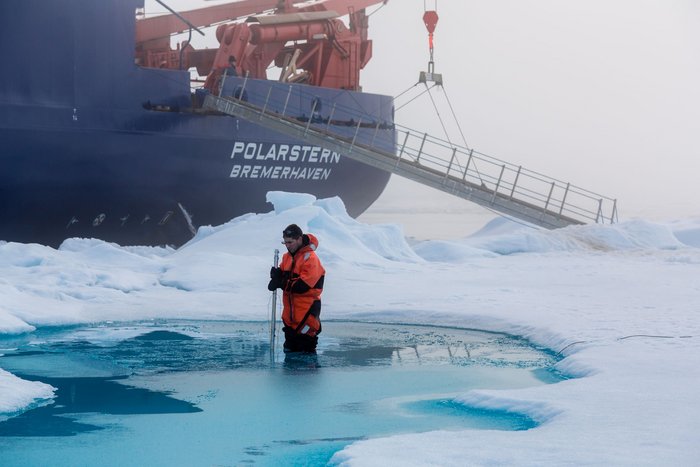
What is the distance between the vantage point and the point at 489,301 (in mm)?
11930

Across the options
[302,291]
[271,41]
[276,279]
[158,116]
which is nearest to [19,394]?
[276,279]

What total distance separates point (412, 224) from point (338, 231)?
28.5 m

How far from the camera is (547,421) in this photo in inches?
235

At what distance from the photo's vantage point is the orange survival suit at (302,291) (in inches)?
314

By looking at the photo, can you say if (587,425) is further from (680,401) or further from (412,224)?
(412,224)

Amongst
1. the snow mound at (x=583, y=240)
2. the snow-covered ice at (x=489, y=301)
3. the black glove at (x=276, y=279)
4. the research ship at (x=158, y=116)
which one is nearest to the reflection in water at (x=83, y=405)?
the snow-covered ice at (x=489, y=301)

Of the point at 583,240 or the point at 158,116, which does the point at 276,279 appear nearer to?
the point at 158,116

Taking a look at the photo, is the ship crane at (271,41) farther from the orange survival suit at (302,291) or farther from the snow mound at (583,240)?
the orange survival suit at (302,291)

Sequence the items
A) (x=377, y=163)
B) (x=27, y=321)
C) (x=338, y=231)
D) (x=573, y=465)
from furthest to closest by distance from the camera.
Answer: (x=377, y=163)
(x=338, y=231)
(x=27, y=321)
(x=573, y=465)

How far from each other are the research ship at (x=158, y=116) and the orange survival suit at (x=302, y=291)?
10.1 metres

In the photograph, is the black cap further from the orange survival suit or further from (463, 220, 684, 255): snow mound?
(463, 220, 684, 255): snow mound

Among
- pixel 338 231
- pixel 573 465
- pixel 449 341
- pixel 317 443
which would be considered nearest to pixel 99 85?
pixel 338 231

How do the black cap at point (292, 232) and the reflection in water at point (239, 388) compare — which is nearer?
the reflection in water at point (239, 388)

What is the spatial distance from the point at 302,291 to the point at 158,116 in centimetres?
1160
